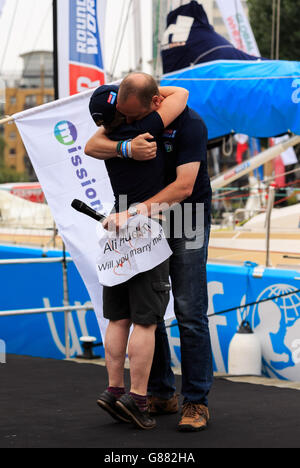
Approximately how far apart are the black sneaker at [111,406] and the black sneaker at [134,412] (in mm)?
59

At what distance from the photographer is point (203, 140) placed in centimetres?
393

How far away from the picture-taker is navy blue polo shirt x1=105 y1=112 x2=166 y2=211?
153 inches

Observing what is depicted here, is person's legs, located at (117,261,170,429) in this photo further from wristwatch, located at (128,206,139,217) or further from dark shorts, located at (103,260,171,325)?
wristwatch, located at (128,206,139,217)

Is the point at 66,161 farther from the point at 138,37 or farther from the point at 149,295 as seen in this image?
the point at 138,37

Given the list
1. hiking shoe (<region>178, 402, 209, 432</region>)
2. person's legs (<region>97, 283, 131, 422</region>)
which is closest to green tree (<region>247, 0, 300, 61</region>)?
person's legs (<region>97, 283, 131, 422</region>)

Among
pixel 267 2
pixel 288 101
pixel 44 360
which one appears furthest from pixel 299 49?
pixel 44 360

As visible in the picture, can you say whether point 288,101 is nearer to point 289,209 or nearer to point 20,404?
point 289,209

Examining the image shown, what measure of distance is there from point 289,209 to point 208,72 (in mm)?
2430

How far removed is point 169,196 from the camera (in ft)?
12.7

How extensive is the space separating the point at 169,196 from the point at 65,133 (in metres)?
1.99

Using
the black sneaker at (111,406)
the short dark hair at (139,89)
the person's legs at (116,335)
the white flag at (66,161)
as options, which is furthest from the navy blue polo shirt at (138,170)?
the white flag at (66,161)

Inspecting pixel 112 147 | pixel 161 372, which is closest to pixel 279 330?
pixel 161 372

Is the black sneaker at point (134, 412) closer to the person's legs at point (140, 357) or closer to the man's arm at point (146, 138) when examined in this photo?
the person's legs at point (140, 357)

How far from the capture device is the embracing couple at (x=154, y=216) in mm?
3832
